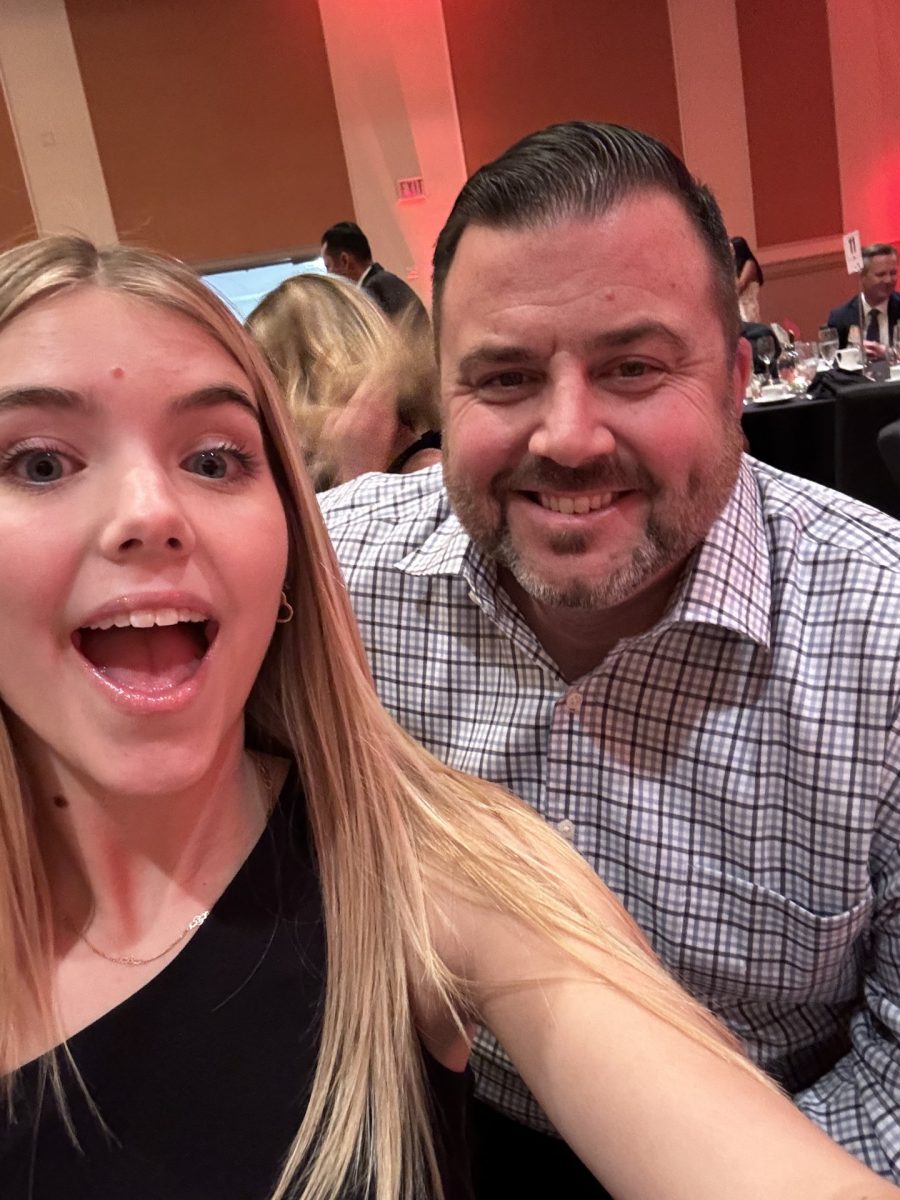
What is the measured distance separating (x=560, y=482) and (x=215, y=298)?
1.63ft

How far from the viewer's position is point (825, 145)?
7.51 m

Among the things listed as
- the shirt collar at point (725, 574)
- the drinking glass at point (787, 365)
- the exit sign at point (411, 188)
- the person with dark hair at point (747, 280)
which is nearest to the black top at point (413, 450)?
the shirt collar at point (725, 574)

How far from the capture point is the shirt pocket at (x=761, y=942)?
118 centimetres

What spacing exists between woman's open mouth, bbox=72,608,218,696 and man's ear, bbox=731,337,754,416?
814mm

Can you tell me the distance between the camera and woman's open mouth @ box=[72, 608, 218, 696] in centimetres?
82

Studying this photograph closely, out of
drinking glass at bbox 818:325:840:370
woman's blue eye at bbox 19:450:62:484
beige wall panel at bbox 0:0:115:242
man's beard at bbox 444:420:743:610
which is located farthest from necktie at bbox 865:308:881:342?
beige wall panel at bbox 0:0:115:242

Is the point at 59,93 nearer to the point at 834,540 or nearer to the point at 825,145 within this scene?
the point at 825,145

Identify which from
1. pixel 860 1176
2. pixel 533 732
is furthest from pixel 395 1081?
pixel 533 732

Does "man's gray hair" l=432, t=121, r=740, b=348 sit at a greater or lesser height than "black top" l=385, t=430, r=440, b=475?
greater

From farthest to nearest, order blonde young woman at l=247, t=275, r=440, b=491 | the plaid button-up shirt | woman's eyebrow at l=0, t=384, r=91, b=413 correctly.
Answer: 1. blonde young woman at l=247, t=275, r=440, b=491
2. the plaid button-up shirt
3. woman's eyebrow at l=0, t=384, r=91, b=413

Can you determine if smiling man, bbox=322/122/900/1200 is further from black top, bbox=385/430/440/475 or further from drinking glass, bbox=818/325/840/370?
drinking glass, bbox=818/325/840/370

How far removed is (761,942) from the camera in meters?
1.21

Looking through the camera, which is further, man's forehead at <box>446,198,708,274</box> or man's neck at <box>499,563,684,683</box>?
man's neck at <box>499,563,684,683</box>

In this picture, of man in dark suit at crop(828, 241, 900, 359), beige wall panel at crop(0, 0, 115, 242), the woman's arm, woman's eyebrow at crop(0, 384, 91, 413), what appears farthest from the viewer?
beige wall panel at crop(0, 0, 115, 242)
